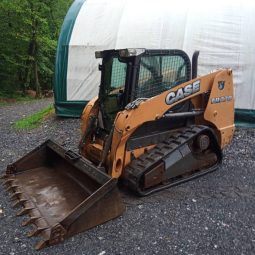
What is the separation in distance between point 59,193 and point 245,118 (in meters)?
5.64

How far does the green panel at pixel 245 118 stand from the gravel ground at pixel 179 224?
9.63 feet

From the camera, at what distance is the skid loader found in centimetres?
445

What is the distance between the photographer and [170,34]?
30.8ft

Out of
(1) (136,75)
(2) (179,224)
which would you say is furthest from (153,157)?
(1) (136,75)

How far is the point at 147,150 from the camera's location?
530 cm

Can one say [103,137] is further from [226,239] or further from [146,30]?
[146,30]

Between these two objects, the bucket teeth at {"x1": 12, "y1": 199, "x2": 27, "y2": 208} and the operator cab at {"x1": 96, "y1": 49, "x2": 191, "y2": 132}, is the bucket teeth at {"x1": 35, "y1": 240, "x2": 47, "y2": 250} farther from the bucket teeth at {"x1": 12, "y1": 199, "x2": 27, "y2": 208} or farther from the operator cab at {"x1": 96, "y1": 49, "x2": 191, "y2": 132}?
the operator cab at {"x1": 96, "y1": 49, "x2": 191, "y2": 132}

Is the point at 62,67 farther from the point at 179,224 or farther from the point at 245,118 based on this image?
the point at 179,224

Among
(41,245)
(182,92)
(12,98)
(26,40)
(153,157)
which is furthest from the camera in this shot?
(12,98)

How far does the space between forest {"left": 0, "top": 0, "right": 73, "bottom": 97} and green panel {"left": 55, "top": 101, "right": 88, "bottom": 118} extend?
900cm

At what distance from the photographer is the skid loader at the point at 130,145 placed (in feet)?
14.6

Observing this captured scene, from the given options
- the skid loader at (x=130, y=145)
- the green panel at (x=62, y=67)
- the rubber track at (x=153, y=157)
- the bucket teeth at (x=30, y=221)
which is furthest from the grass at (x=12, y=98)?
the bucket teeth at (x=30, y=221)

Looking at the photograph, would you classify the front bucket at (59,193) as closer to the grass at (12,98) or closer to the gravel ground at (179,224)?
the gravel ground at (179,224)

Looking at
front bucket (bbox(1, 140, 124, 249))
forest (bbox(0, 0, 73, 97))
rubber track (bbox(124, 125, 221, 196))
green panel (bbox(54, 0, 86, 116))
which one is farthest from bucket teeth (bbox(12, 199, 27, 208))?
forest (bbox(0, 0, 73, 97))
